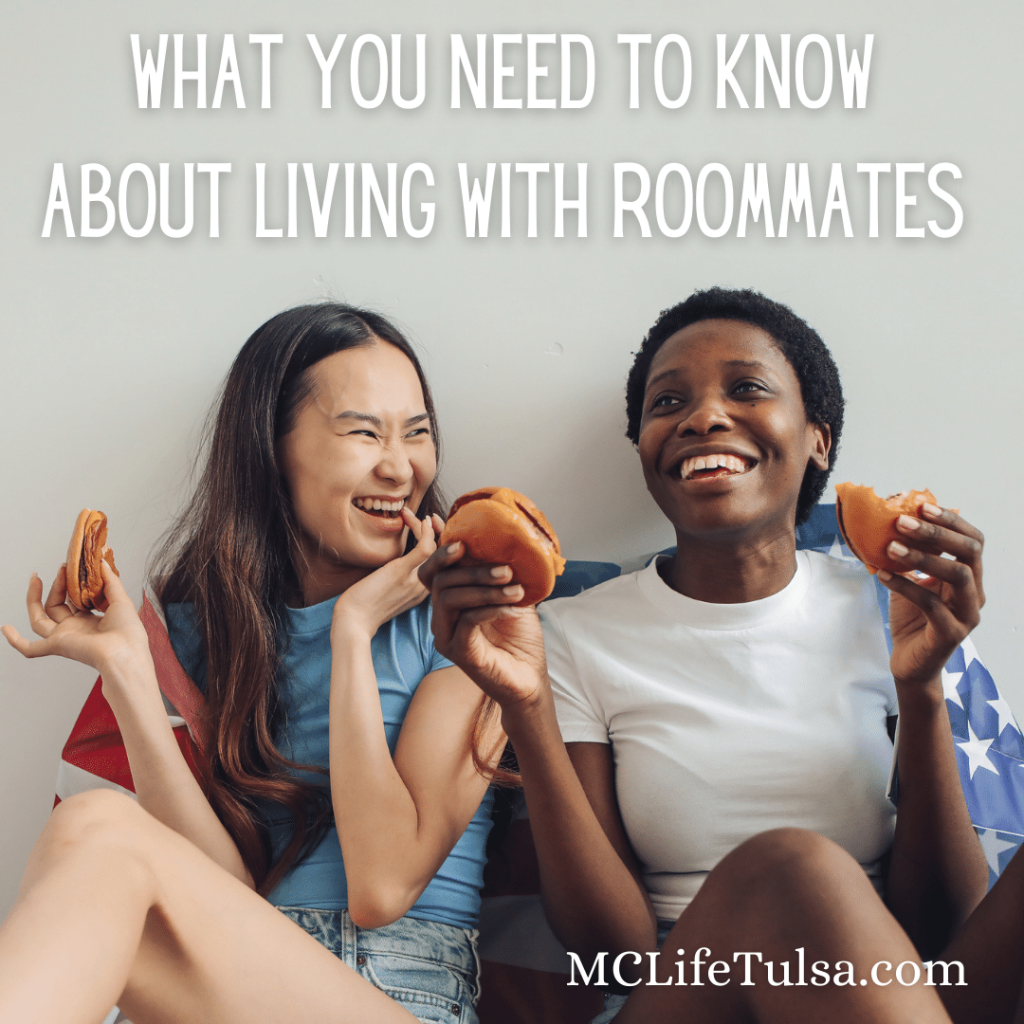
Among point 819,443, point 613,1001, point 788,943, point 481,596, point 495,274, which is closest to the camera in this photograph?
point 788,943

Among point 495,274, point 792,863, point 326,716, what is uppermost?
point 495,274

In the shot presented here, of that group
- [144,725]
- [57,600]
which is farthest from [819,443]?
[57,600]

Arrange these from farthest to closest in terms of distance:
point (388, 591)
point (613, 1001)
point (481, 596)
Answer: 1. point (388, 591)
2. point (613, 1001)
3. point (481, 596)

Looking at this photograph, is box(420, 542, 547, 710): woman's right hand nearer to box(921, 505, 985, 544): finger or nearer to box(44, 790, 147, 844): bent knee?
box(44, 790, 147, 844): bent knee

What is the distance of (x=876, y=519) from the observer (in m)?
1.02

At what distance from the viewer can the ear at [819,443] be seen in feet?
4.44

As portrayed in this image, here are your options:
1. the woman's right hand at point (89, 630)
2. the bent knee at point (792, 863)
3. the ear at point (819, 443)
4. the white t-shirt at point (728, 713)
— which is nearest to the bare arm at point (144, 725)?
the woman's right hand at point (89, 630)

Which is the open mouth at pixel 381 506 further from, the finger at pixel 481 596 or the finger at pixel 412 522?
the finger at pixel 481 596

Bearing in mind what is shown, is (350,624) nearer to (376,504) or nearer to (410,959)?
(376,504)

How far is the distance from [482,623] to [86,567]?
66 centimetres

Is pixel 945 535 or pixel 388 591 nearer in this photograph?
pixel 945 535

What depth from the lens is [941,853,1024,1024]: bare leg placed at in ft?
3.01

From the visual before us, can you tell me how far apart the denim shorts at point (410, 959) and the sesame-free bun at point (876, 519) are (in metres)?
0.72

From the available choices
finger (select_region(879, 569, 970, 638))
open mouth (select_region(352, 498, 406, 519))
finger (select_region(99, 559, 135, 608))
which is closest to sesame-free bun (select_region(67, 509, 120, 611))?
finger (select_region(99, 559, 135, 608))
